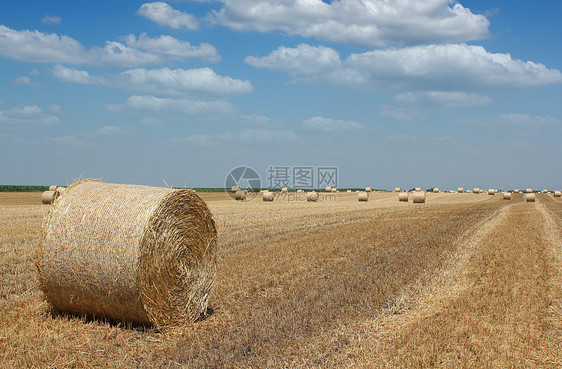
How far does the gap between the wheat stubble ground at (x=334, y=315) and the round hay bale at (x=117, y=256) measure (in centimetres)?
29

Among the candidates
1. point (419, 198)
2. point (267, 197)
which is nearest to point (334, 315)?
point (267, 197)

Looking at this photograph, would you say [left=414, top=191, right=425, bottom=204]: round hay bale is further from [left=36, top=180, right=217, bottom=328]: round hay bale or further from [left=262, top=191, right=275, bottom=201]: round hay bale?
[left=36, top=180, right=217, bottom=328]: round hay bale

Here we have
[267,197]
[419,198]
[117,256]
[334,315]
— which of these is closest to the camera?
[117,256]

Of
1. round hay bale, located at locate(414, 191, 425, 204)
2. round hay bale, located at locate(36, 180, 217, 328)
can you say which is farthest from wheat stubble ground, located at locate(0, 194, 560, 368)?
round hay bale, located at locate(414, 191, 425, 204)

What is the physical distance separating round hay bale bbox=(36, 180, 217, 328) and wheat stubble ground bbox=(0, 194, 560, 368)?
0.97ft

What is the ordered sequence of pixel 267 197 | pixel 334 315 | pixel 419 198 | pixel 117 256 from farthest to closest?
pixel 267 197, pixel 419 198, pixel 334 315, pixel 117 256

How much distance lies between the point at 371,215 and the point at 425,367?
1617cm

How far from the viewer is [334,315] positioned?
20.5 ft

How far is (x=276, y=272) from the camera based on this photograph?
885cm

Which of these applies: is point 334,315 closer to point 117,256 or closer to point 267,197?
point 117,256

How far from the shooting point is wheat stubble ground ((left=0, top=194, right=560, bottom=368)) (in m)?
4.94

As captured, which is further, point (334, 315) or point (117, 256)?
point (334, 315)

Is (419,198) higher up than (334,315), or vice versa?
(419,198)

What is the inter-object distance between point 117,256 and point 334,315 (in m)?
2.78
